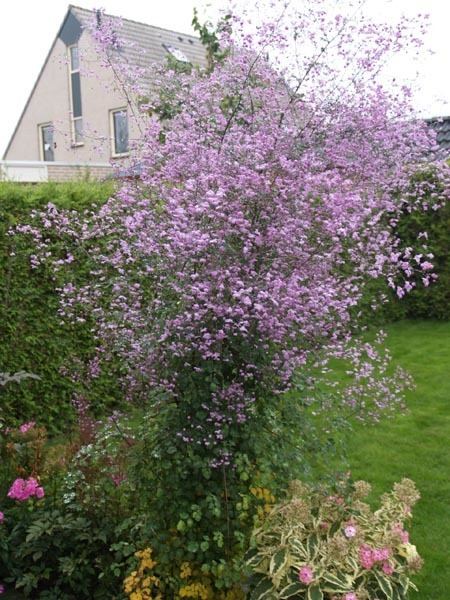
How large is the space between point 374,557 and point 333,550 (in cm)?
17

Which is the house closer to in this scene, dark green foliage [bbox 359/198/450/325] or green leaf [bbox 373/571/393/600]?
dark green foliage [bbox 359/198/450/325]

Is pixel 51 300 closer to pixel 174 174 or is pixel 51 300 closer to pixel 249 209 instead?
pixel 174 174

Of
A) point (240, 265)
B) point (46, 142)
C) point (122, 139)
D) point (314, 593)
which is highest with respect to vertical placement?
point (46, 142)

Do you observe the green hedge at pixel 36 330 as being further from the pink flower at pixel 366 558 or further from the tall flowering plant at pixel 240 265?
the pink flower at pixel 366 558

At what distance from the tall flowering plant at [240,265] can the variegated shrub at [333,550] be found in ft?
0.64

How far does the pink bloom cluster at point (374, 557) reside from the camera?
2.62 meters

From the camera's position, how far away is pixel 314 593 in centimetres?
251

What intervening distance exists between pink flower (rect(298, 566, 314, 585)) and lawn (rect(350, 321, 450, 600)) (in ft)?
3.36

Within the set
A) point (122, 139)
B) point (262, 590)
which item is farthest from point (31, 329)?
point (262, 590)

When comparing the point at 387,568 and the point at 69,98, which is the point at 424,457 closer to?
the point at 387,568

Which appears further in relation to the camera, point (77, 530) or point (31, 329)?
point (31, 329)

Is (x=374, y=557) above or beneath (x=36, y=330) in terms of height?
beneath

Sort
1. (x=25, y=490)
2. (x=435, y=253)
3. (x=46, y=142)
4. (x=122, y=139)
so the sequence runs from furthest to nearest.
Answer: (x=46, y=142), (x=435, y=253), (x=122, y=139), (x=25, y=490)

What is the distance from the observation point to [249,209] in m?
2.70
